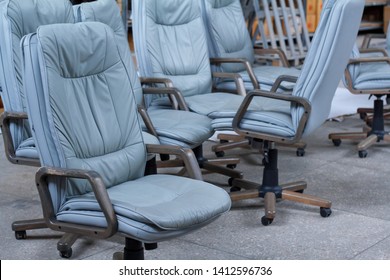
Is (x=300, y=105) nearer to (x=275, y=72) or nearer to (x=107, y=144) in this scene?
(x=107, y=144)

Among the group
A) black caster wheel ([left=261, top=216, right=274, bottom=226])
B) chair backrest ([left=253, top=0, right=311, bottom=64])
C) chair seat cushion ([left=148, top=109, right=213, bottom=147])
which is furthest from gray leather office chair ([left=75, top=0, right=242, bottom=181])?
chair backrest ([left=253, top=0, right=311, bottom=64])

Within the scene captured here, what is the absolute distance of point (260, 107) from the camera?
394cm

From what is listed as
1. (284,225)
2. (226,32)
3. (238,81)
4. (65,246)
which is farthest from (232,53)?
(65,246)

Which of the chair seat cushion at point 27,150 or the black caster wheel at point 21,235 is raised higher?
the chair seat cushion at point 27,150

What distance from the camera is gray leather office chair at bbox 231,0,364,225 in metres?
3.43

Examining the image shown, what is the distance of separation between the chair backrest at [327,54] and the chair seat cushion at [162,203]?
94 centimetres

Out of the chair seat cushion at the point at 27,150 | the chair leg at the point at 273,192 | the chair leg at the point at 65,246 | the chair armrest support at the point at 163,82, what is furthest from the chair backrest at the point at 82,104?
the chair armrest support at the point at 163,82

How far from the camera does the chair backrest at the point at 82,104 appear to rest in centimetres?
262

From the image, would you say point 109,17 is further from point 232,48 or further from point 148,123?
point 232,48

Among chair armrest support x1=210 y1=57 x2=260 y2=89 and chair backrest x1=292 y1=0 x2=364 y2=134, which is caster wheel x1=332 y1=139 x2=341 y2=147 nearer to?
chair armrest support x1=210 y1=57 x2=260 y2=89

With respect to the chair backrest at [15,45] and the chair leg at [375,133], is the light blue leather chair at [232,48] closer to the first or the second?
the chair leg at [375,133]

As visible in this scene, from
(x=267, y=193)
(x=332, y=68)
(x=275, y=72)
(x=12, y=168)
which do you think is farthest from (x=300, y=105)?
(x=12, y=168)

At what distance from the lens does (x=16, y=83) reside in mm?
3439

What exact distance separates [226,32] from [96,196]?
2.79 metres
